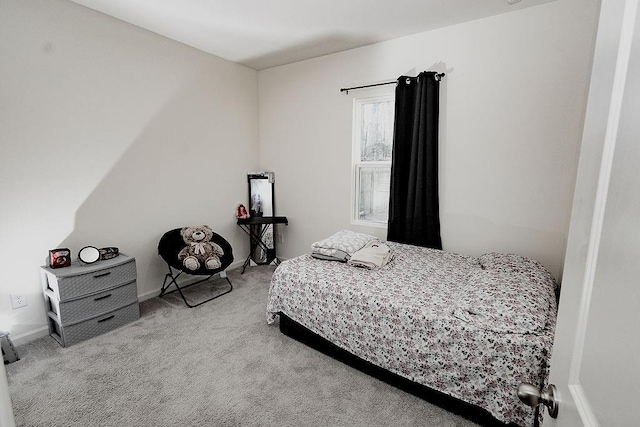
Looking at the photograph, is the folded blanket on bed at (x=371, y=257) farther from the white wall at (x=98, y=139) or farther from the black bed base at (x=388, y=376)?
the white wall at (x=98, y=139)

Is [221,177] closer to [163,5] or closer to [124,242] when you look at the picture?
[124,242]

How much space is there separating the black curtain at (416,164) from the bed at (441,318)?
556 mm

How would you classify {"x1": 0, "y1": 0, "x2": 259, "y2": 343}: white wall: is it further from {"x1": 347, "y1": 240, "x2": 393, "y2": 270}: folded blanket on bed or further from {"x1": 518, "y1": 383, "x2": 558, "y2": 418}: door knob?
{"x1": 518, "y1": 383, "x2": 558, "y2": 418}: door knob

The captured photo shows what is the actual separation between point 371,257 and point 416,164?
1.13m

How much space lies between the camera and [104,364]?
7.29ft

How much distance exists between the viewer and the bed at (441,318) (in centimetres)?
161

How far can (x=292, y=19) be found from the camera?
9.13 ft

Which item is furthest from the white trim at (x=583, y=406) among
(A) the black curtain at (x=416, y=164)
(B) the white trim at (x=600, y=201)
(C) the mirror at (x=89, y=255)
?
(C) the mirror at (x=89, y=255)

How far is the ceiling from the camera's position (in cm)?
252

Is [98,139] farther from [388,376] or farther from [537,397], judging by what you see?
[537,397]

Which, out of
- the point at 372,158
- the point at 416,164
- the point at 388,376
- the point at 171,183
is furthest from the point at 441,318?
the point at 171,183

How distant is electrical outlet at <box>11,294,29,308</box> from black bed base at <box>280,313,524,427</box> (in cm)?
205

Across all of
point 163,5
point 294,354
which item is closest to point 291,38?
point 163,5

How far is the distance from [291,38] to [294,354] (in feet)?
9.81
